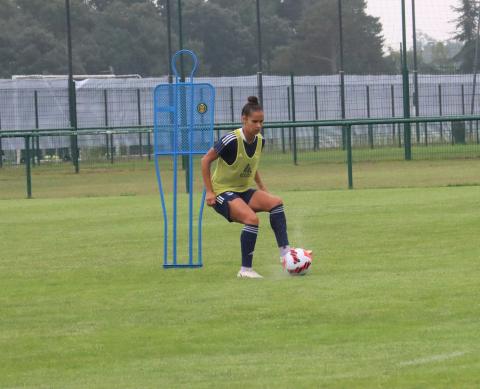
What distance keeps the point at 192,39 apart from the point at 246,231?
205 feet

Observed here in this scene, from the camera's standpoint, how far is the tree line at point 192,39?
67.2m

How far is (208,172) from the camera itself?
37.5 feet

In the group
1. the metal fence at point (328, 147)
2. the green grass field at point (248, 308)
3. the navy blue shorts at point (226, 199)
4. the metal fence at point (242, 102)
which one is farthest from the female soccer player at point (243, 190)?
the metal fence at point (242, 102)

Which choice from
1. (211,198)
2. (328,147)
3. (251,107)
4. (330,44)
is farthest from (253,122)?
(330,44)

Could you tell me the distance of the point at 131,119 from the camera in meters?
41.7

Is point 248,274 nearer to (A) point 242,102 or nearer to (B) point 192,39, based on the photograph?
(A) point 242,102

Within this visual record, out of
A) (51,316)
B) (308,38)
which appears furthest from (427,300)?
(308,38)

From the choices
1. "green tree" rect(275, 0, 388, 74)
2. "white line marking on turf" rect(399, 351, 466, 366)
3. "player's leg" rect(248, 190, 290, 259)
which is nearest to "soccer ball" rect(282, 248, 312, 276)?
"player's leg" rect(248, 190, 290, 259)

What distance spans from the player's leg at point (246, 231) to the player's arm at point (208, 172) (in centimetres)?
19

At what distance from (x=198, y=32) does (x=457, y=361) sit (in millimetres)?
66395

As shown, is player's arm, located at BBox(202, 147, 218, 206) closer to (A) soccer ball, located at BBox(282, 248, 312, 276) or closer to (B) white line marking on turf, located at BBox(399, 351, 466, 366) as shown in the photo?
(A) soccer ball, located at BBox(282, 248, 312, 276)

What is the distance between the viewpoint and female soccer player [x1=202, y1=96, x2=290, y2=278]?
11.4 meters

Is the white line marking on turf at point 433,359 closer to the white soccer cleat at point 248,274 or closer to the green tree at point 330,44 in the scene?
the white soccer cleat at point 248,274

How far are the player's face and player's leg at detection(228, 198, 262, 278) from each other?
28.5 inches
